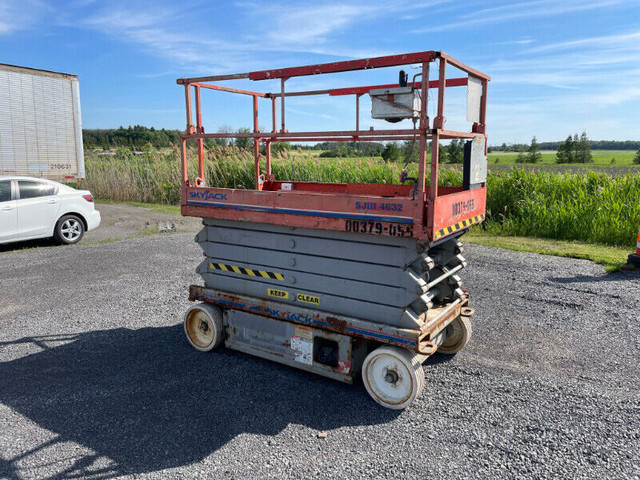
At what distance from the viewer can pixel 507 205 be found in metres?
13.2

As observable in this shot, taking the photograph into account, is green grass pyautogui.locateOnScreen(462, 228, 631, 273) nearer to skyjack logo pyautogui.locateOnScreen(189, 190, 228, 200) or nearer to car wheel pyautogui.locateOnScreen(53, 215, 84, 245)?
skyjack logo pyautogui.locateOnScreen(189, 190, 228, 200)

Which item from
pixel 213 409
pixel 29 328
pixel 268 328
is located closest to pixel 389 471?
pixel 213 409

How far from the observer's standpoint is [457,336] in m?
5.43

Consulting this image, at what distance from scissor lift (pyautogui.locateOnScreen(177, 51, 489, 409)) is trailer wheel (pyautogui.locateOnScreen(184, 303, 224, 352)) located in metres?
0.01

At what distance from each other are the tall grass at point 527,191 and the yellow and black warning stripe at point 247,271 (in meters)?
3.88

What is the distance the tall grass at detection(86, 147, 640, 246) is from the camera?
37.6ft

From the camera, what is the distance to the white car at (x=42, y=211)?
10273 mm

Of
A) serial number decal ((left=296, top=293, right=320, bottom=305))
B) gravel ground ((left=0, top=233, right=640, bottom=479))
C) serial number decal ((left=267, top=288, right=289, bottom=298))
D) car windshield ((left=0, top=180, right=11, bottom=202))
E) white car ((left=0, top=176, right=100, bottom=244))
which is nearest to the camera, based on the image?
gravel ground ((left=0, top=233, right=640, bottom=479))

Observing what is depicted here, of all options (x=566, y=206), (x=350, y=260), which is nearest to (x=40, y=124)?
(x=350, y=260)

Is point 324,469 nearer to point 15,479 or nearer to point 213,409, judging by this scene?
point 213,409

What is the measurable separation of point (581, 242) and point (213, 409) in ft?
32.1

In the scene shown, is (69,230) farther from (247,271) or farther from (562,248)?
(562,248)

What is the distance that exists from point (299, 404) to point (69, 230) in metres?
9.11

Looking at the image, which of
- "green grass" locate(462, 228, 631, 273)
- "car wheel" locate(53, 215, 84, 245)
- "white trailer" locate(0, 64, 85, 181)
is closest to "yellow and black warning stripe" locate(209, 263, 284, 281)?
"green grass" locate(462, 228, 631, 273)
